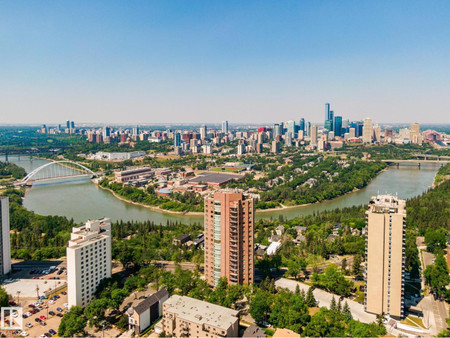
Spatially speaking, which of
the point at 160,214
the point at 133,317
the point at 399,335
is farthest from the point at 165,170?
the point at 399,335

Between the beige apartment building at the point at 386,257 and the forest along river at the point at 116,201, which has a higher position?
the beige apartment building at the point at 386,257

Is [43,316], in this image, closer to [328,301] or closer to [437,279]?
[328,301]

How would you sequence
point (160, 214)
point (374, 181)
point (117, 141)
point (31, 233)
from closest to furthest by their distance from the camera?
point (31, 233) < point (160, 214) < point (374, 181) < point (117, 141)

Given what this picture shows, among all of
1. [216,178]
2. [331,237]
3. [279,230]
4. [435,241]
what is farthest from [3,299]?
[216,178]

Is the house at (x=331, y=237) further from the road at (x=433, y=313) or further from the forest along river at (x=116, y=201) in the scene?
the forest along river at (x=116, y=201)

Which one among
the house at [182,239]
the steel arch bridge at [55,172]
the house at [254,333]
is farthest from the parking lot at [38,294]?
the steel arch bridge at [55,172]

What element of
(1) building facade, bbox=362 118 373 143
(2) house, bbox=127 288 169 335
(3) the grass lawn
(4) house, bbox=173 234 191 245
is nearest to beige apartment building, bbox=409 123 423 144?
(1) building facade, bbox=362 118 373 143

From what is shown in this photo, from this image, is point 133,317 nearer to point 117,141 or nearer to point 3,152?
point 3,152

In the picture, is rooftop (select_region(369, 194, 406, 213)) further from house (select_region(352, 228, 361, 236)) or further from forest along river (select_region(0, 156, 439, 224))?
forest along river (select_region(0, 156, 439, 224))
